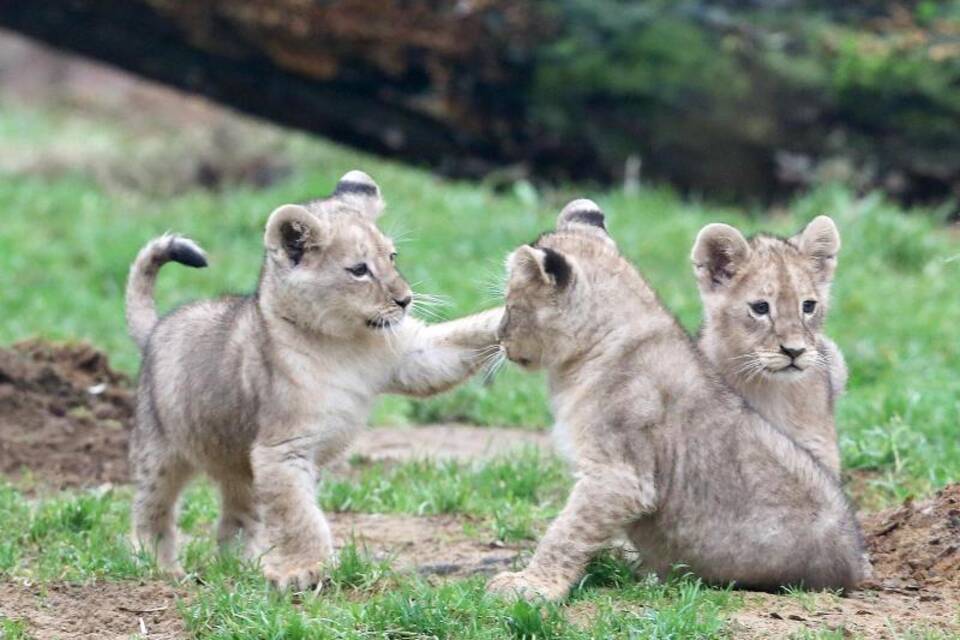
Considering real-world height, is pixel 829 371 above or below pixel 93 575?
above

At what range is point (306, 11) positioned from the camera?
49.0ft

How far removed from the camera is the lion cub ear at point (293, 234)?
274 inches

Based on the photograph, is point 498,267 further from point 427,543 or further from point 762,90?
point 762,90

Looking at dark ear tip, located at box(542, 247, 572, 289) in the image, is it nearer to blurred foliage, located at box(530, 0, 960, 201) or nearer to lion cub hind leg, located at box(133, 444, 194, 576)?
lion cub hind leg, located at box(133, 444, 194, 576)

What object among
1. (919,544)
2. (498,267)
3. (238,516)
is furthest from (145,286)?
(919,544)

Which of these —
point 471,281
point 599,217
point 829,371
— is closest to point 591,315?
point 599,217

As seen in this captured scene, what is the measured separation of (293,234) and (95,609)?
1762mm

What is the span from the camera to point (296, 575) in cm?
657

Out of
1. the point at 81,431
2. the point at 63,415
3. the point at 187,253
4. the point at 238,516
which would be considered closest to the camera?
the point at 238,516

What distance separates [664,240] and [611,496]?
7.49 m

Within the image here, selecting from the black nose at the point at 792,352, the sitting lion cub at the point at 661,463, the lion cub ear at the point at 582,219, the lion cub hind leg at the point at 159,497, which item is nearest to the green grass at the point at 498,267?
the black nose at the point at 792,352

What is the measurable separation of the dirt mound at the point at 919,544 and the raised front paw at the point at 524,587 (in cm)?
141

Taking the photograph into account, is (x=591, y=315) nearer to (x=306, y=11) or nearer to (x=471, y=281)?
(x=471, y=281)

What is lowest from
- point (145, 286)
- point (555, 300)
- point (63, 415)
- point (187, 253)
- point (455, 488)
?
point (63, 415)
